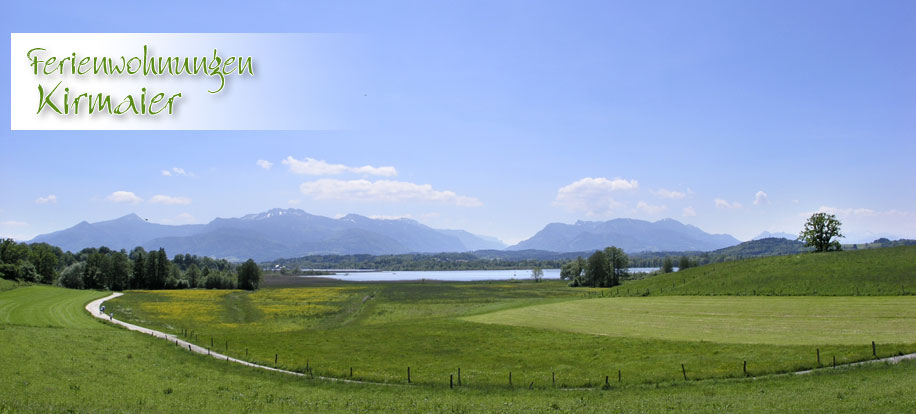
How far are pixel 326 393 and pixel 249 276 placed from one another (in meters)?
161

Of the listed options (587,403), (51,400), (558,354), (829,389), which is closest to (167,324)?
(51,400)

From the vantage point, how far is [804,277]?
89812 mm

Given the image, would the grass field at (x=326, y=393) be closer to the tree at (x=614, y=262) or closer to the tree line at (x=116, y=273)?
the tree line at (x=116, y=273)

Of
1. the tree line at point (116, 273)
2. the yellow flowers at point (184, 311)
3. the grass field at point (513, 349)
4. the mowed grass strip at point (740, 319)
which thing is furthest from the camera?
the tree line at point (116, 273)

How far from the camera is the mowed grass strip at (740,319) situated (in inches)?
1788

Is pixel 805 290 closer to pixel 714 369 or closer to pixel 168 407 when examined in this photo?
pixel 714 369

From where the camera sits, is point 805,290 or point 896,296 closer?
point 896,296

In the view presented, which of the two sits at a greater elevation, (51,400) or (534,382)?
(51,400)

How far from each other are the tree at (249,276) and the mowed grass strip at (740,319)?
123105mm

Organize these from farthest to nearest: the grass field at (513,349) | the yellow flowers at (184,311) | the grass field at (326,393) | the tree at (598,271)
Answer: the tree at (598,271) < the yellow flowers at (184,311) < the grass field at (513,349) < the grass field at (326,393)

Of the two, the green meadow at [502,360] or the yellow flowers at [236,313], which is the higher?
the green meadow at [502,360]

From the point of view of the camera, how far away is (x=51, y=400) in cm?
2234

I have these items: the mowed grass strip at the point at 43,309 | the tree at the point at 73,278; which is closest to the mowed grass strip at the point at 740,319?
the mowed grass strip at the point at 43,309

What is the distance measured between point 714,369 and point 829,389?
895cm
